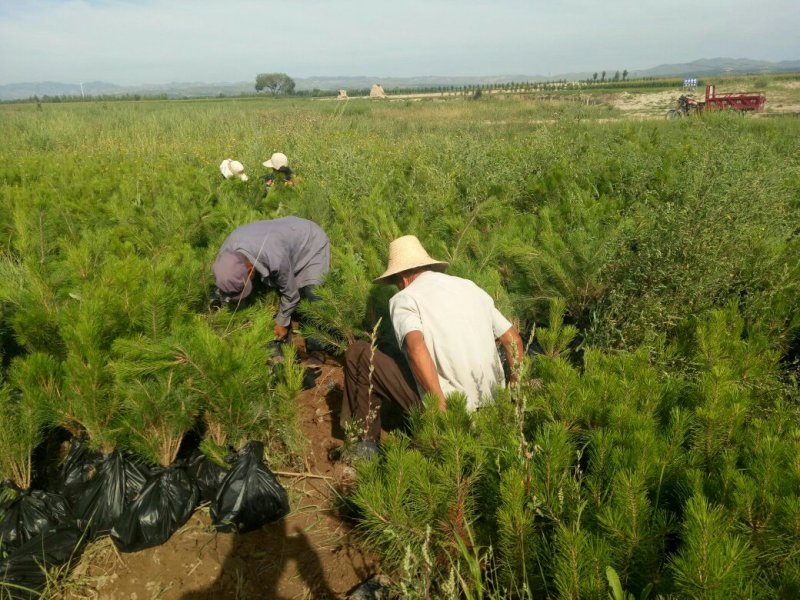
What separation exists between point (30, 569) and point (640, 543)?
2.22m

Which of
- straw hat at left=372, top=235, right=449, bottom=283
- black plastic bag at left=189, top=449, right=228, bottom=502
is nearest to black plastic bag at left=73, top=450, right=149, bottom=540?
black plastic bag at left=189, top=449, right=228, bottom=502

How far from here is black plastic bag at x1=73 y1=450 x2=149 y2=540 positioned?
2217 millimetres

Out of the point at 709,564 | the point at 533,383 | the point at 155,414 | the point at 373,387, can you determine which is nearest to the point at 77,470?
the point at 155,414

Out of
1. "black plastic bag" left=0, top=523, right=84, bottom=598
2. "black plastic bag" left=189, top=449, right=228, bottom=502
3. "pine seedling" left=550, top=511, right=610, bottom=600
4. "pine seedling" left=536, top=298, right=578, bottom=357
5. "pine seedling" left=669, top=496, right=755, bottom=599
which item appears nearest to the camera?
"pine seedling" left=669, top=496, right=755, bottom=599

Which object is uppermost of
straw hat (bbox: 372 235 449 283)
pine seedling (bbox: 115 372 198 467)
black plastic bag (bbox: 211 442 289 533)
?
straw hat (bbox: 372 235 449 283)

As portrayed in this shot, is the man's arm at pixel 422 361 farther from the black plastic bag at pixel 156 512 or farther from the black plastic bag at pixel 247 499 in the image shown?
the black plastic bag at pixel 156 512

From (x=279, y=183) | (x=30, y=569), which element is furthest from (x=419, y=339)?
(x=279, y=183)

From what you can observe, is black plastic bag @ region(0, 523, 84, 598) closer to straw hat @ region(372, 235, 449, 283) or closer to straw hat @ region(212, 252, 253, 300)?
straw hat @ region(212, 252, 253, 300)

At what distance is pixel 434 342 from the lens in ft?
8.27

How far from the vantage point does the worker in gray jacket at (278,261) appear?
345cm

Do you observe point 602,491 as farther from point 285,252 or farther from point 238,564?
point 285,252

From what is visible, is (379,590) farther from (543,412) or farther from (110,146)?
(110,146)

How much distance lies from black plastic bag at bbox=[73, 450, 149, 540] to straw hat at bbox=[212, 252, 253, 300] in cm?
130

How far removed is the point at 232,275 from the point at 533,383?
207 centimetres
